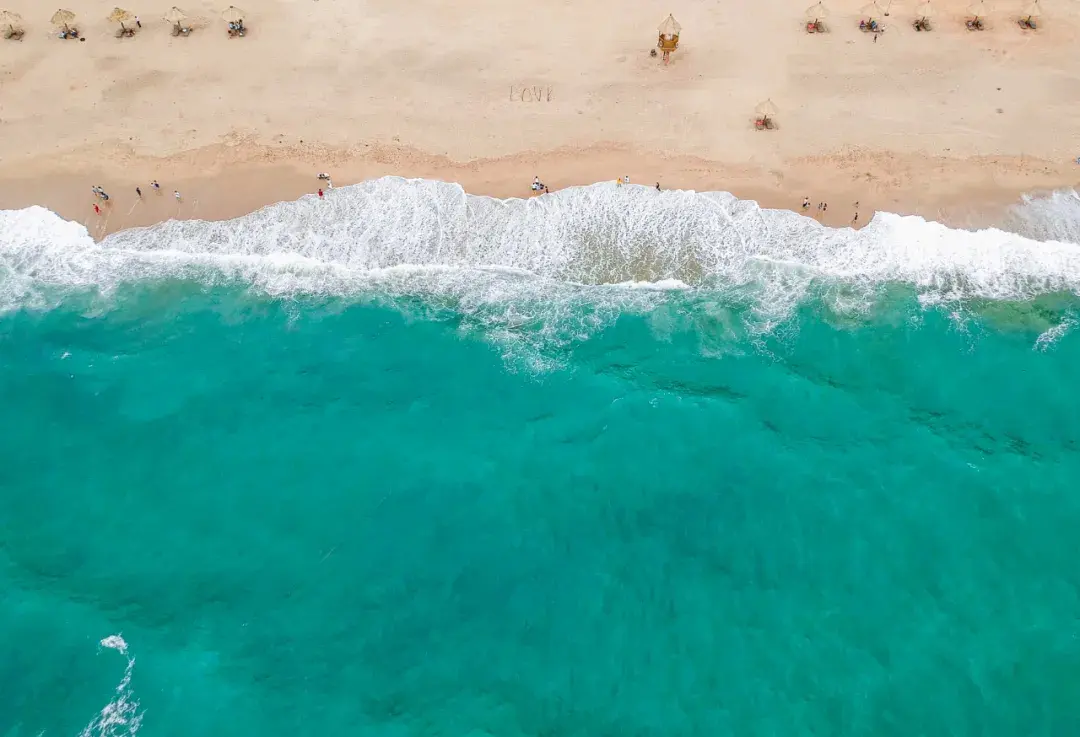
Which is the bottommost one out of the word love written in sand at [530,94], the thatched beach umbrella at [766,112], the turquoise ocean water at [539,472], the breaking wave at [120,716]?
the breaking wave at [120,716]

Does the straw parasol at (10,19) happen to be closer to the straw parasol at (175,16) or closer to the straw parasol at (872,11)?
the straw parasol at (175,16)

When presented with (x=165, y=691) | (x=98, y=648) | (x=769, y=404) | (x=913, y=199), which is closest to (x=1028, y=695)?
(x=769, y=404)

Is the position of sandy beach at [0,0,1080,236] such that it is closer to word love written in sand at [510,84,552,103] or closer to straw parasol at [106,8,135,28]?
word love written in sand at [510,84,552,103]

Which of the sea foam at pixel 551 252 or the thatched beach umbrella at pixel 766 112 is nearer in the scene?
the sea foam at pixel 551 252

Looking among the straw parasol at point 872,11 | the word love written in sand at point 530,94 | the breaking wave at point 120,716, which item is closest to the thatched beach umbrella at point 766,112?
the straw parasol at point 872,11

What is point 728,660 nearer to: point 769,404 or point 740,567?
point 740,567

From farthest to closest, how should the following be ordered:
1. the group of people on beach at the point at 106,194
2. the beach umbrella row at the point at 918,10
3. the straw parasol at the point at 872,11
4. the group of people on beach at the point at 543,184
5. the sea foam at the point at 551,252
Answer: the straw parasol at the point at 872,11
the beach umbrella row at the point at 918,10
the group of people on beach at the point at 106,194
the group of people on beach at the point at 543,184
the sea foam at the point at 551,252
